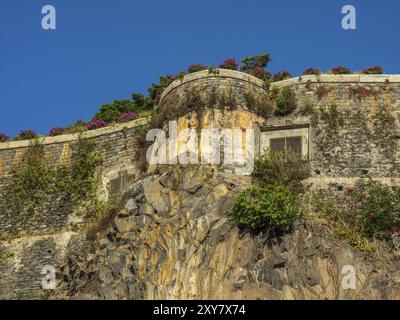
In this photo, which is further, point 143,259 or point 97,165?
point 97,165

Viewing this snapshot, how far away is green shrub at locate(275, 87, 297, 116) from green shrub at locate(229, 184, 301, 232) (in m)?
3.73

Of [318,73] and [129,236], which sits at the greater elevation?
[318,73]

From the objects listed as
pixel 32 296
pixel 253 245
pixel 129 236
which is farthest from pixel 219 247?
pixel 32 296

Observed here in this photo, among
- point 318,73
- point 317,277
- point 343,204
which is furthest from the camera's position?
point 318,73

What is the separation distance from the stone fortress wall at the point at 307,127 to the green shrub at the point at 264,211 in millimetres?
2203

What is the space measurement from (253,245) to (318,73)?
270 inches

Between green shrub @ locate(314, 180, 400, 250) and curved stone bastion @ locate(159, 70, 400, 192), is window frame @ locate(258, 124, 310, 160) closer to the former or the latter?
curved stone bastion @ locate(159, 70, 400, 192)

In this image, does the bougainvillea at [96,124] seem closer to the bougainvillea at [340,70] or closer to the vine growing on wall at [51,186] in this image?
the vine growing on wall at [51,186]

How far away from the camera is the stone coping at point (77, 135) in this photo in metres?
32.7

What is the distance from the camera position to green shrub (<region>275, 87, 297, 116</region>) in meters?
30.2

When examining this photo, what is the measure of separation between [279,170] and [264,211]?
94.1 inches

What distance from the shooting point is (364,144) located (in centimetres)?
2942

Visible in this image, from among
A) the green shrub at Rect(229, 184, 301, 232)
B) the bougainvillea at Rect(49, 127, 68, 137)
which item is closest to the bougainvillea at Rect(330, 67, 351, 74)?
the green shrub at Rect(229, 184, 301, 232)

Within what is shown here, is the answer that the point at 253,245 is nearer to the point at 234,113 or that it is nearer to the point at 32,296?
the point at 234,113
